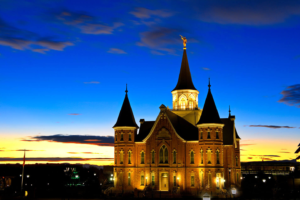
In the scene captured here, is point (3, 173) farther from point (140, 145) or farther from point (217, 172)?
point (217, 172)

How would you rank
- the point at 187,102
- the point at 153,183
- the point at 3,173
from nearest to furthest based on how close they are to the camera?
the point at 153,183
the point at 187,102
the point at 3,173

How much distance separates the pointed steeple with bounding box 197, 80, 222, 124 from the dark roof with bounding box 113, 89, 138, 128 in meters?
13.2

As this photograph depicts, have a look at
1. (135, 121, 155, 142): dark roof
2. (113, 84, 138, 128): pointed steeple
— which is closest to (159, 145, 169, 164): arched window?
(135, 121, 155, 142): dark roof

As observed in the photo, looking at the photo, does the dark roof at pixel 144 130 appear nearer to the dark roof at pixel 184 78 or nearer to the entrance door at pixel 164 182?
the entrance door at pixel 164 182

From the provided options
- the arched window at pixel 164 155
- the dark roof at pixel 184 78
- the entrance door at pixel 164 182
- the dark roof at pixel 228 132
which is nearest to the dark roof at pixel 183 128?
the arched window at pixel 164 155

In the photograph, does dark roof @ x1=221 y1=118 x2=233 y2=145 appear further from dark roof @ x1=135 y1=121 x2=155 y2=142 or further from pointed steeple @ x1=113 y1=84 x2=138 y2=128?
pointed steeple @ x1=113 y1=84 x2=138 y2=128

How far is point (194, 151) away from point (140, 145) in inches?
395

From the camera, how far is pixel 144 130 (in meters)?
76.9

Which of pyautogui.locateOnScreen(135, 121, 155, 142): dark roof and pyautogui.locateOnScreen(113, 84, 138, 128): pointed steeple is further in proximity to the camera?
pyautogui.locateOnScreen(135, 121, 155, 142): dark roof

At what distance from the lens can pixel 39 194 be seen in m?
69.5

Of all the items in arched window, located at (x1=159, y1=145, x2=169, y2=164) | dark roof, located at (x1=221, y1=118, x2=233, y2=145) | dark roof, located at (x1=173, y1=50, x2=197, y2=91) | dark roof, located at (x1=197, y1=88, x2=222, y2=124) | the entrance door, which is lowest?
the entrance door

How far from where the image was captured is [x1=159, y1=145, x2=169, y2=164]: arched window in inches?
2778

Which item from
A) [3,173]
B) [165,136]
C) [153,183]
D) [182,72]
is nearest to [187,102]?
[182,72]

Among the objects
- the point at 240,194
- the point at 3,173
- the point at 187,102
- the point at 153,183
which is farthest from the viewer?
the point at 3,173
